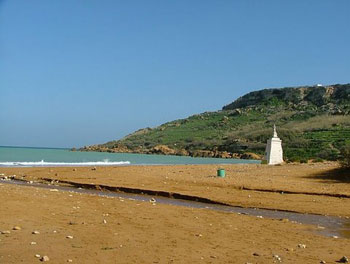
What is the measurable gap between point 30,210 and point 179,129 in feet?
510

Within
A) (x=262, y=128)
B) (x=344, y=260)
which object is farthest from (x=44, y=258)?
(x=262, y=128)

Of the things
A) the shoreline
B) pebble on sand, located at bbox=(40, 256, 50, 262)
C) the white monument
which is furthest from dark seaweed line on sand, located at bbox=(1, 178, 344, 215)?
the white monument

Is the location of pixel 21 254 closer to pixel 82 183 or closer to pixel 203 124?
pixel 82 183

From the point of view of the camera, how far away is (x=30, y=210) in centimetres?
1361

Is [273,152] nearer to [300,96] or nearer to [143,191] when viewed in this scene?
[143,191]

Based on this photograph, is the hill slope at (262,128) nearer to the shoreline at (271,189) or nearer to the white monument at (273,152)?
the white monument at (273,152)

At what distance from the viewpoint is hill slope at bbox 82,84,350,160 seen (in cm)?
9344

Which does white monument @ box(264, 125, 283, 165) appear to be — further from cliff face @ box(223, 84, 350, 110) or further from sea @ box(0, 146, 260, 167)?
cliff face @ box(223, 84, 350, 110)

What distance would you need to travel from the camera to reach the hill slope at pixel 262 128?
93.4 meters

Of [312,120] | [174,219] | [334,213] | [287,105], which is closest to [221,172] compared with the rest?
[334,213]

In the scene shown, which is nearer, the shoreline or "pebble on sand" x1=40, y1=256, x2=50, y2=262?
"pebble on sand" x1=40, y1=256, x2=50, y2=262

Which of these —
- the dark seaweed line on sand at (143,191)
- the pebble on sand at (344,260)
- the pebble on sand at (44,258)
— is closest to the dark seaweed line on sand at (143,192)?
the dark seaweed line on sand at (143,191)

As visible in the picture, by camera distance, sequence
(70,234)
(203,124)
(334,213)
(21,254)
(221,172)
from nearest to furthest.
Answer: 1. (21,254)
2. (70,234)
3. (334,213)
4. (221,172)
5. (203,124)

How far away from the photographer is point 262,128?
126812 mm
